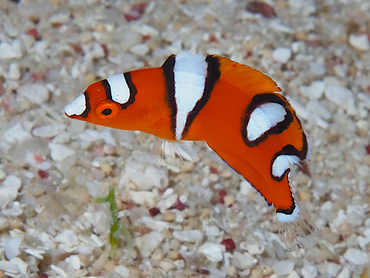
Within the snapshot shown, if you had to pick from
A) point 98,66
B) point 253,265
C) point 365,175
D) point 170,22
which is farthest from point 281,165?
point 170,22

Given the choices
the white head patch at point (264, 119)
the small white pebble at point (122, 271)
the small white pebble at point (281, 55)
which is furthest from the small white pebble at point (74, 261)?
the small white pebble at point (281, 55)

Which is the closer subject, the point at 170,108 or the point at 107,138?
the point at 170,108

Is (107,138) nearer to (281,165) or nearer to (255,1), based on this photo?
(281,165)

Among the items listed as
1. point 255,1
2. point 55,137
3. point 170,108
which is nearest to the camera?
point 170,108

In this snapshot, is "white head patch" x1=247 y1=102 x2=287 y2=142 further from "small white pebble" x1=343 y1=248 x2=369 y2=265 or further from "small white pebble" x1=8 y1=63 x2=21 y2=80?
"small white pebble" x1=8 y1=63 x2=21 y2=80

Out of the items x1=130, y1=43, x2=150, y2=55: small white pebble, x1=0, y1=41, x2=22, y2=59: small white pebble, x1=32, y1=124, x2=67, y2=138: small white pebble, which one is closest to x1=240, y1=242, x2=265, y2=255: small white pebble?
x1=32, y1=124, x2=67, y2=138: small white pebble

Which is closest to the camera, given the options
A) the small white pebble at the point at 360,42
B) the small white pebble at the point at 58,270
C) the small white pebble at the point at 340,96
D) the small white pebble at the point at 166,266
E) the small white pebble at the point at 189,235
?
the small white pebble at the point at 58,270

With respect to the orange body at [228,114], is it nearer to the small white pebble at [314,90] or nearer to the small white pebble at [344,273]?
the small white pebble at [344,273]
